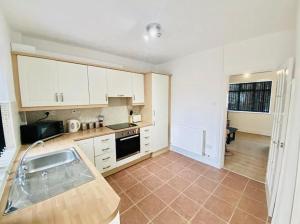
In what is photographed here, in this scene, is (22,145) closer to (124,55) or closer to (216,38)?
(124,55)

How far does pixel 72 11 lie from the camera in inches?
59.3

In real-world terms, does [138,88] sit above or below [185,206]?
above

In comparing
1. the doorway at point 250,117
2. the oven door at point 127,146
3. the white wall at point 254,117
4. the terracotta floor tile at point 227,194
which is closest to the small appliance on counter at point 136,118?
the oven door at point 127,146

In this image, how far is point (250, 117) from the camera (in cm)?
546

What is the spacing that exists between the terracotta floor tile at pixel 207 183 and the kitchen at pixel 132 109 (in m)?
0.02

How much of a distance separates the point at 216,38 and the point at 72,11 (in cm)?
209

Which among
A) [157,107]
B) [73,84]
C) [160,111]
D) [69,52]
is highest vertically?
[69,52]

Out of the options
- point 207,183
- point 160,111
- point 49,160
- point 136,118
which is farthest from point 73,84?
point 207,183

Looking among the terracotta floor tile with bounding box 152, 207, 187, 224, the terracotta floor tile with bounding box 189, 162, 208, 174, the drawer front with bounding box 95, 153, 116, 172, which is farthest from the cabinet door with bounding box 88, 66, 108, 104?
the terracotta floor tile with bounding box 189, 162, 208, 174

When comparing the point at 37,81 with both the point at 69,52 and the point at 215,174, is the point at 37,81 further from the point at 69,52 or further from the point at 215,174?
the point at 215,174

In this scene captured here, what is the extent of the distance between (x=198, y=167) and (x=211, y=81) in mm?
1813

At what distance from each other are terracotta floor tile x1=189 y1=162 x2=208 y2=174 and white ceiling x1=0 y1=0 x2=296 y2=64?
2.44m

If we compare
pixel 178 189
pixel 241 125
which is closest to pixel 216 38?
pixel 178 189

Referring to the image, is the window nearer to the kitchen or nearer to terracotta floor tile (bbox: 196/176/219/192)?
the kitchen
